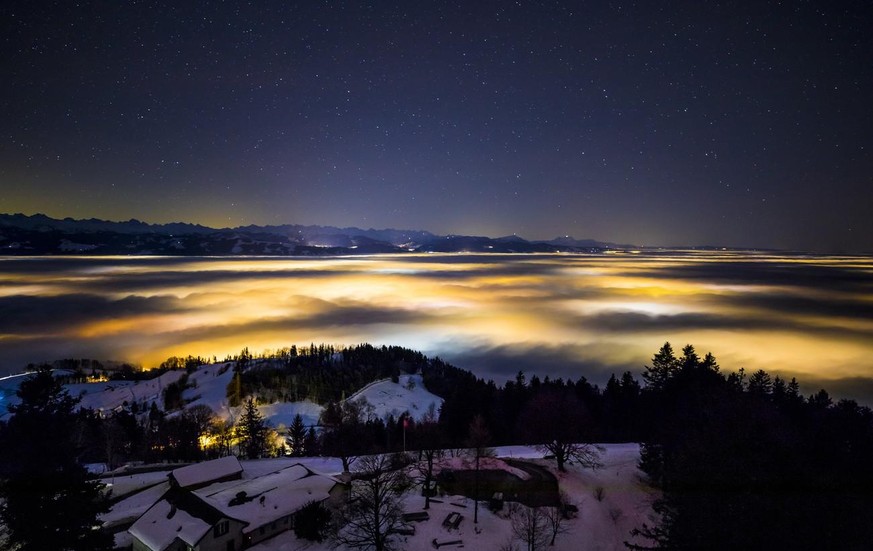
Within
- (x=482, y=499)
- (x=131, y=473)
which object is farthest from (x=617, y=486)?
(x=131, y=473)

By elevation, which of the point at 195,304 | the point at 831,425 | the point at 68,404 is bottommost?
the point at 195,304

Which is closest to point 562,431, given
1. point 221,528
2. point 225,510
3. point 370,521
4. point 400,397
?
point 370,521

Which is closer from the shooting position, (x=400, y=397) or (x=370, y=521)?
(x=370, y=521)

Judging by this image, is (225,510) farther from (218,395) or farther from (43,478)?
(218,395)

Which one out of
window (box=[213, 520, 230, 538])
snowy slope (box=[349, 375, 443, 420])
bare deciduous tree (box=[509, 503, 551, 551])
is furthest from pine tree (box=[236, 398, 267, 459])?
bare deciduous tree (box=[509, 503, 551, 551])

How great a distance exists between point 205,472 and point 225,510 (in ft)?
31.7

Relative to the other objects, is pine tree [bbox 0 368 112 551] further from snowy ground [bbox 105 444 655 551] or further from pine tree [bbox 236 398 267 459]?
pine tree [bbox 236 398 267 459]

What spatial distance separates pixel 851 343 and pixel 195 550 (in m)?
133

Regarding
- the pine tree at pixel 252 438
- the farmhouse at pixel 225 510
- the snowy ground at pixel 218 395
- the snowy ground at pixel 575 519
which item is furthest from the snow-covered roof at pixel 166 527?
the snowy ground at pixel 218 395

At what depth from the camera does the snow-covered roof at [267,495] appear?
2855 cm

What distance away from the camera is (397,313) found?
171m

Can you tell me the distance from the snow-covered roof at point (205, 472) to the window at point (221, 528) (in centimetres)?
855

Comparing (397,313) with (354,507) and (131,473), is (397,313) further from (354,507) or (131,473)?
(354,507)

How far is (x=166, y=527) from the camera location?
27250 mm
